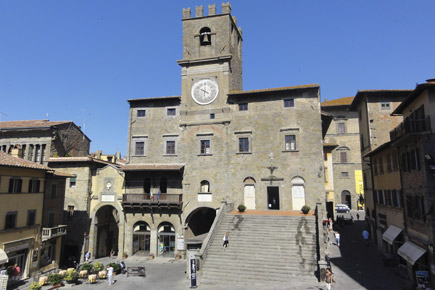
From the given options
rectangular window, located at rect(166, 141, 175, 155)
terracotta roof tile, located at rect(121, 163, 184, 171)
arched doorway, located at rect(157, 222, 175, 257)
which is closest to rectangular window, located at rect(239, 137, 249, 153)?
terracotta roof tile, located at rect(121, 163, 184, 171)

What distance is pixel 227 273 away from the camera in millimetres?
19453

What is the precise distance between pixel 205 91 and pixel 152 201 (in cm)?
1246

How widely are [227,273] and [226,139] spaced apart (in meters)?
14.2

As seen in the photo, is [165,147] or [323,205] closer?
[323,205]

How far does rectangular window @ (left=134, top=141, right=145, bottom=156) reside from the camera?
3325cm

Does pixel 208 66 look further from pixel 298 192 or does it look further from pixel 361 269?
pixel 361 269

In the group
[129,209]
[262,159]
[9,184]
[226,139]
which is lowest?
[129,209]

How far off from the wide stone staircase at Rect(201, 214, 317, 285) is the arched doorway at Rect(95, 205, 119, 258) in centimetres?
1620

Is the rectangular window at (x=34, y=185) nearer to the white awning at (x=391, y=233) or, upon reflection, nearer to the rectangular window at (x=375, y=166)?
the white awning at (x=391, y=233)

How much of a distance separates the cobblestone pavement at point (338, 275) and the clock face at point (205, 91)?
16.1m

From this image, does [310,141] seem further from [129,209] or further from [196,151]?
[129,209]

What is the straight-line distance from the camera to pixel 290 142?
29.0 m

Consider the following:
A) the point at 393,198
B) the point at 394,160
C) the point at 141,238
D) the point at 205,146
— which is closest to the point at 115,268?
the point at 141,238

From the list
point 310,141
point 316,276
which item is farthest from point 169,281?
point 310,141
